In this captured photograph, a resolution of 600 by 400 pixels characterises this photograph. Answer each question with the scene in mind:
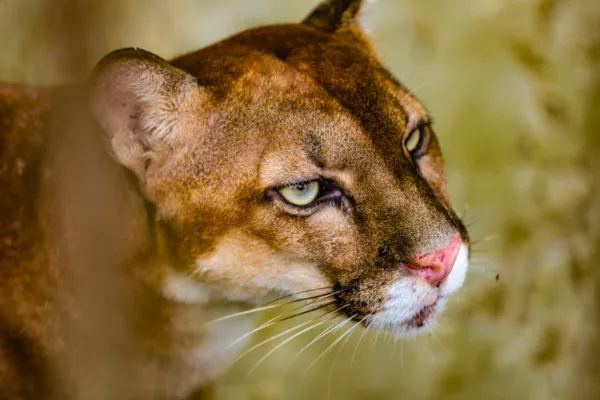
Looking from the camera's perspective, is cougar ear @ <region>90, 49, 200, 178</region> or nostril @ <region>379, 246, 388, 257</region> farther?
nostril @ <region>379, 246, 388, 257</region>

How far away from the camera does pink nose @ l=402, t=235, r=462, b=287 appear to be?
1950 mm

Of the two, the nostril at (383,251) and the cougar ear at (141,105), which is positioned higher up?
the cougar ear at (141,105)

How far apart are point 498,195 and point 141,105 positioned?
195 cm

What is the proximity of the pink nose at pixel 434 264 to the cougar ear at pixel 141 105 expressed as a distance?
75 centimetres

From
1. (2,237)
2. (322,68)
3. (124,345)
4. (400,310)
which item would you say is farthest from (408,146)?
(2,237)

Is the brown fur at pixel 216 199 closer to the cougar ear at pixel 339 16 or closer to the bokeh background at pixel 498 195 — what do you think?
the cougar ear at pixel 339 16

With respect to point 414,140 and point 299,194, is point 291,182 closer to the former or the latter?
point 299,194

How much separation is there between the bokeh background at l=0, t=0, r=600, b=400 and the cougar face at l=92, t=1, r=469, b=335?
1.14 m

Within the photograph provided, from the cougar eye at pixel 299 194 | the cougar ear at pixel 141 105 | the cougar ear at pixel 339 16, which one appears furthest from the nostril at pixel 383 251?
the cougar ear at pixel 339 16

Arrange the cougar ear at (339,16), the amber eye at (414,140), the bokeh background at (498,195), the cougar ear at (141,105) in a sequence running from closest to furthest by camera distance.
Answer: the cougar ear at (141,105) → the amber eye at (414,140) → the cougar ear at (339,16) → the bokeh background at (498,195)

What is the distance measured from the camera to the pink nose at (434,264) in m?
1.95

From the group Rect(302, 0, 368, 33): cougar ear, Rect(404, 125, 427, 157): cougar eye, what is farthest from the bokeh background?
Rect(404, 125, 427, 157): cougar eye

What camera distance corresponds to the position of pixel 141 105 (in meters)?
2.00

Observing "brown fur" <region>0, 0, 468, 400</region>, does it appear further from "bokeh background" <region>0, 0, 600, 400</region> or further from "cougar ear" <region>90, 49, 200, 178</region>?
"bokeh background" <region>0, 0, 600, 400</region>
